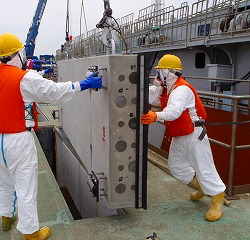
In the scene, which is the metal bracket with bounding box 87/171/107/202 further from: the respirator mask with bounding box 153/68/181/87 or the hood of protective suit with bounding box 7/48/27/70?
the hood of protective suit with bounding box 7/48/27/70

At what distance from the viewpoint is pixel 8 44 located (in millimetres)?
2863

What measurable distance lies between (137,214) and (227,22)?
25.7 ft

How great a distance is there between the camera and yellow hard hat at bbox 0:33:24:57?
2.86 metres

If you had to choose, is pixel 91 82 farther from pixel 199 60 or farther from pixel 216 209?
pixel 199 60

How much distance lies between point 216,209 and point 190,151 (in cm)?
69

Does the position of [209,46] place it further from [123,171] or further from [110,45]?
[123,171]

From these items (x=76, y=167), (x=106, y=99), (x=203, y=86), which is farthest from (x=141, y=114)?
(x=203, y=86)

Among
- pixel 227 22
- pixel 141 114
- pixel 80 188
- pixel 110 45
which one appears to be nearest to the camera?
pixel 141 114

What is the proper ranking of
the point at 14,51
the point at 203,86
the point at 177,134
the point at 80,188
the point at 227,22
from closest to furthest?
the point at 14,51 < the point at 177,134 < the point at 80,188 < the point at 227,22 < the point at 203,86

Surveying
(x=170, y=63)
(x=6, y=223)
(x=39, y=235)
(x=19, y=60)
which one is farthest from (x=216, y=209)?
(x=19, y=60)

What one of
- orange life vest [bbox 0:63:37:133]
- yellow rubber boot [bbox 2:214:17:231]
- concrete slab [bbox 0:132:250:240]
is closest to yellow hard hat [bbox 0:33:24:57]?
orange life vest [bbox 0:63:37:133]

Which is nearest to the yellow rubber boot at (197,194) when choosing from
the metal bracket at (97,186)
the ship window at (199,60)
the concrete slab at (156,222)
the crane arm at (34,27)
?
the concrete slab at (156,222)

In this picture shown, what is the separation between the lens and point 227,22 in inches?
372

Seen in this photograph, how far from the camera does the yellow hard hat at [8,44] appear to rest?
9.39 ft
